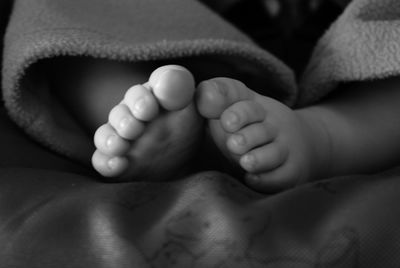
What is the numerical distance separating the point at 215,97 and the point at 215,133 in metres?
0.04

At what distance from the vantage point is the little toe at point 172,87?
0.39m

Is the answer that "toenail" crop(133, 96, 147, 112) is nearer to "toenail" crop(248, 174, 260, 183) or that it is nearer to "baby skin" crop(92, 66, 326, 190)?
"baby skin" crop(92, 66, 326, 190)

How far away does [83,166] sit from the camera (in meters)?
0.53

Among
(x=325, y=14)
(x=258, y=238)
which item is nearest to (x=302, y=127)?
(x=258, y=238)

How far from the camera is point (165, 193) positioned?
40cm

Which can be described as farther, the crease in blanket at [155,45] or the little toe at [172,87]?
the crease in blanket at [155,45]

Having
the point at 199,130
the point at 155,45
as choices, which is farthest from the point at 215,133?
the point at 155,45

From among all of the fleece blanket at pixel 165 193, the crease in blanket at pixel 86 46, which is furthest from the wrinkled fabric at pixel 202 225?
the crease in blanket at pixel 86 46

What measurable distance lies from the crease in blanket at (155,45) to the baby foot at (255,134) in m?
0.10

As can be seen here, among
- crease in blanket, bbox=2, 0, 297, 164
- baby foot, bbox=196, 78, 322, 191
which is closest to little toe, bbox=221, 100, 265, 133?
baby foot, bbox=196, 78, 322, 191

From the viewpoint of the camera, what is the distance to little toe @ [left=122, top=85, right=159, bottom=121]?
1.29 ft

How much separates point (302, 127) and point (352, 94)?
0.45 ft

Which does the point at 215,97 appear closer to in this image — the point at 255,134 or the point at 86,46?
the point at 255,134

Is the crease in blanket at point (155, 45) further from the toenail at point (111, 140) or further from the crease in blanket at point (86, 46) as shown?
the toenail at point (111, 140)
